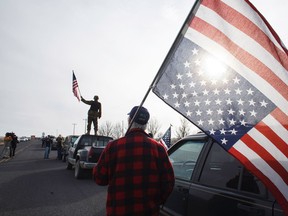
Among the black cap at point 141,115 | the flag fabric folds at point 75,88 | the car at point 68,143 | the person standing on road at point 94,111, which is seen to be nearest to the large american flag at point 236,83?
the black cap at point 141,115

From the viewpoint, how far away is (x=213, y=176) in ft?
11.1

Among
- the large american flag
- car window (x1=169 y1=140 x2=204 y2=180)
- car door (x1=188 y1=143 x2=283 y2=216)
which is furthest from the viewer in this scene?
car window (x1=169 y1=140 x2=204 y2=180)

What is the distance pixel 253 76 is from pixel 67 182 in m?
9.97

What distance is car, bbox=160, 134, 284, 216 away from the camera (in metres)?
2.67

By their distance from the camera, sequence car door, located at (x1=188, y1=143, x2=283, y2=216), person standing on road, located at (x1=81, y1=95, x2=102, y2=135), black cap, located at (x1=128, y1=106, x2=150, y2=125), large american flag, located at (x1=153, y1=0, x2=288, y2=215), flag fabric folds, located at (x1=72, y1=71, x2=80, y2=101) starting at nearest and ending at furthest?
large american flag, located at (x1=153, y1=0, x2=288, y2=215) < car door, located at (x1=188, y1=143, x2=283, y2=216) < black cap, located at (x1=128, y1=106, x2=150, y2=125) < flag fabric folds, located at (x1=72, y1=71, x2=80, y2=101) < person standing on road, located at (x1=81, y1=95, x2=102, y2=135)

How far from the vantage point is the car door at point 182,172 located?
376 cm

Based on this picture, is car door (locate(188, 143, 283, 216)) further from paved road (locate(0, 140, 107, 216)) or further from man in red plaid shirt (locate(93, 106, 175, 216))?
paved road (locate(0, 140, 107, 216))

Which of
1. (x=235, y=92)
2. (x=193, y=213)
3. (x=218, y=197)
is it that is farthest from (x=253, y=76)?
(x=193, y=213)

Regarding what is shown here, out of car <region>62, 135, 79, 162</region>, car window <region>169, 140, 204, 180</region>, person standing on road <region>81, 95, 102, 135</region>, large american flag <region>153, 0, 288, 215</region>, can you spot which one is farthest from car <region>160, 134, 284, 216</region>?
car <region>62, 135, 79, 162</region>

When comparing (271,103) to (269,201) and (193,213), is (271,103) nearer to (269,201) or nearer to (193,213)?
(269,201)

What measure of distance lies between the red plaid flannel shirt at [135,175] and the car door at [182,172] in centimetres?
90

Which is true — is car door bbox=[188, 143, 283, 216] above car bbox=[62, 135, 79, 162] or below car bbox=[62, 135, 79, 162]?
below

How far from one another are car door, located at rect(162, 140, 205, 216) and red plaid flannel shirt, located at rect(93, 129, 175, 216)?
0.90m

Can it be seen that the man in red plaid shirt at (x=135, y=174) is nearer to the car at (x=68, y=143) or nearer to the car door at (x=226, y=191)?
the car door at (x=226, y=191)
